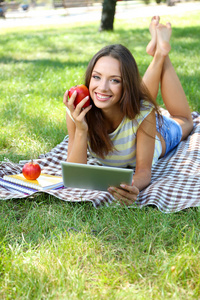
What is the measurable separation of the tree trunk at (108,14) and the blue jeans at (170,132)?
9069 mm

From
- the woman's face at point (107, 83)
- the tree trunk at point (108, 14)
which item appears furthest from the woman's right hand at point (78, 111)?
the tree trunk at point (108, 14)

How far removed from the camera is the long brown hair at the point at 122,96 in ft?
9.84

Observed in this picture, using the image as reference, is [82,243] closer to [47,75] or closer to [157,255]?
[157,255]

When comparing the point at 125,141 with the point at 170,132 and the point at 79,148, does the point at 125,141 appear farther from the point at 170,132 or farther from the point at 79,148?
the point at 170,132

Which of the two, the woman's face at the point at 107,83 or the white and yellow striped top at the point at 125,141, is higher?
the woman's face at the point at 107,83

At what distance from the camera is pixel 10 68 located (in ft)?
26.0

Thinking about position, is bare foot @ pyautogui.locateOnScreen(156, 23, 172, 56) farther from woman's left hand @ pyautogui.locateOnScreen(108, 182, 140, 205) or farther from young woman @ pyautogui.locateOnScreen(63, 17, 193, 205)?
woman's left hand @ pyautogui.locateOnScreen(108, 182, 140, 205)

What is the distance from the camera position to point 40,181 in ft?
10.4

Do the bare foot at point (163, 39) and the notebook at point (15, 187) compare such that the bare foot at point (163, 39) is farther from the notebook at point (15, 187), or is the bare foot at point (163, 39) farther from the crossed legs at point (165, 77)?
the notebook at point (15, 187)

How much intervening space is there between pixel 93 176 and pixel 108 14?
10834 millimetres

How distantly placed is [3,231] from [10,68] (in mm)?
5897

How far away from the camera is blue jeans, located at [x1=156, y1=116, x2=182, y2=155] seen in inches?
154

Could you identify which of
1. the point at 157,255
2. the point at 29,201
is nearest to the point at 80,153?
the point at 29,201

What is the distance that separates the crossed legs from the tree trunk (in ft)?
27.9
